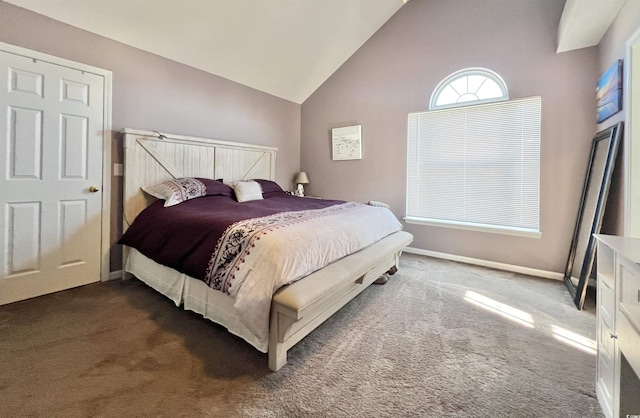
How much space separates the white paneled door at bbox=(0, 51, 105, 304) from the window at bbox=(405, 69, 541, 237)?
3.74 metres

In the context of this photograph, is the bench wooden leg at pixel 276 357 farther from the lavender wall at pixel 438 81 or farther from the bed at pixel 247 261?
the lavender wall at pixel 438 81

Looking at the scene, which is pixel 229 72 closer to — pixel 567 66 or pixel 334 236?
pixel 334 236

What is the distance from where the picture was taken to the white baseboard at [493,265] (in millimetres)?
3021

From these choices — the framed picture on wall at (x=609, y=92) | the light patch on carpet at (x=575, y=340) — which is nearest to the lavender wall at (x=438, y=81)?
the framed picture on wall at (x=609, y=92)

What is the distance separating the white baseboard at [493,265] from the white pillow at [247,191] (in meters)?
2.30

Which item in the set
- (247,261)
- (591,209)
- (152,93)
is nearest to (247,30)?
(152,93)

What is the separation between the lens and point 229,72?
12.1 feet

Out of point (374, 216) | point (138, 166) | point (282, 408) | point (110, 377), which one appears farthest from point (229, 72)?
point (282, 408)

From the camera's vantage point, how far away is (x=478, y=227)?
11.1 ft

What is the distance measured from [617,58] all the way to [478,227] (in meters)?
1.93

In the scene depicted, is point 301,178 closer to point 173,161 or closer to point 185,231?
point 173,161

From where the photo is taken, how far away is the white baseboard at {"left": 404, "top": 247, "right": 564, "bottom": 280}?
3.02 meters

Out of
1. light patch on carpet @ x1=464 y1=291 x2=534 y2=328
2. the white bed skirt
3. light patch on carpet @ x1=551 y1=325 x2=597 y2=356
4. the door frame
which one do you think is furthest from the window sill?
the door frame

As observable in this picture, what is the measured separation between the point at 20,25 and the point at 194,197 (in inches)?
75.3
